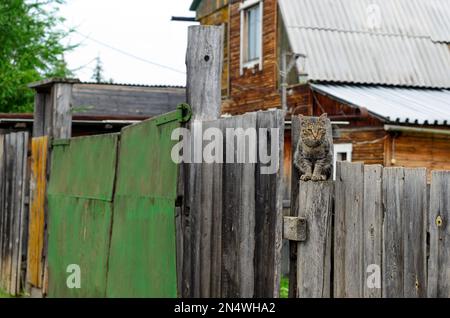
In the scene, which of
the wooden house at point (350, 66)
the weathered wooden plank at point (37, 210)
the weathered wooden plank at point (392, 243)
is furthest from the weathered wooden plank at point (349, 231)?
the wooden house at point (350, 66)

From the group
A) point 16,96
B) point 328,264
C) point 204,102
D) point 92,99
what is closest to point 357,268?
point 328,264

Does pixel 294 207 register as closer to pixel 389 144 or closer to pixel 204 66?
pixel 204 66

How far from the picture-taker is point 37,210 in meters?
10.2

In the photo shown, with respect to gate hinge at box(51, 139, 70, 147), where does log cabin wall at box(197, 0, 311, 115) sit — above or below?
above

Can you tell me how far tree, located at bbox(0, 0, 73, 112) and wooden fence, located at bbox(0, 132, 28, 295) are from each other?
10674 millimetres

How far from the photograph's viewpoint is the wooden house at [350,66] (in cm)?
1614

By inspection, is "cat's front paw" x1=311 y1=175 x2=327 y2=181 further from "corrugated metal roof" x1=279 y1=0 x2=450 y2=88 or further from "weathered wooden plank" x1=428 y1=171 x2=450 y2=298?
"corrugated metal roof" x1=279 y1=0 x2=450 y2=88

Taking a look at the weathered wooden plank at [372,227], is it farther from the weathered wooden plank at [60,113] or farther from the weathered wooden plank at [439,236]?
the weathered wooden plank at [60,113]

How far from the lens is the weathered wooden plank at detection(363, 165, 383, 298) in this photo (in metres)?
4.88

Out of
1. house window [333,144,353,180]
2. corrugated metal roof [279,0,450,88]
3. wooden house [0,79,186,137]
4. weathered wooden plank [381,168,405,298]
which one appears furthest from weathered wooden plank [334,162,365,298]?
wooden house [0,79,186,137]

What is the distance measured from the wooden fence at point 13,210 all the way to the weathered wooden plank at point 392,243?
21.6 feet

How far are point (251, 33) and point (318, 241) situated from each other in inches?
661

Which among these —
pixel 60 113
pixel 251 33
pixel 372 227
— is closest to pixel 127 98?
pixel 251 33

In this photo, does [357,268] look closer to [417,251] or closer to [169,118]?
[417,251]
